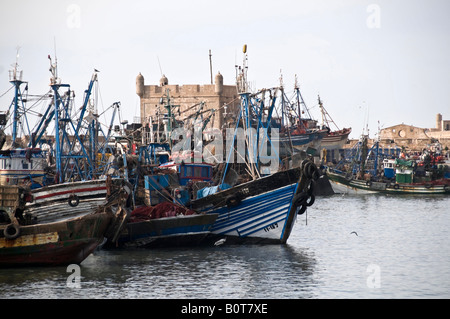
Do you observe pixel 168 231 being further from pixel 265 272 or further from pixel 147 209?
pixel 265 272

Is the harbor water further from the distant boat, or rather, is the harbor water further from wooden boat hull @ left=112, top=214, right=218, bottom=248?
the distant boat

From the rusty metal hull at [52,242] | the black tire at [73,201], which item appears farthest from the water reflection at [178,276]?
the black tire at [73,201]

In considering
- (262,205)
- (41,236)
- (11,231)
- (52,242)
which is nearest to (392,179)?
(262,205)

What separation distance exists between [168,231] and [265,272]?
5351mm

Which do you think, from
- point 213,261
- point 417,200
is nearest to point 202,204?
point 213,261

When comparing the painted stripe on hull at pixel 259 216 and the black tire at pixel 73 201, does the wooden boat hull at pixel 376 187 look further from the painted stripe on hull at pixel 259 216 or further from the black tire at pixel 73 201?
the black tire at pixel 73 201

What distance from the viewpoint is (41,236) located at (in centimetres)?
2181

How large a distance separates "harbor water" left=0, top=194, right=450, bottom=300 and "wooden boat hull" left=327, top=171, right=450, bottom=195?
31.0 m

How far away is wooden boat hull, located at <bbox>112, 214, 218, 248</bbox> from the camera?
26344 millimetres

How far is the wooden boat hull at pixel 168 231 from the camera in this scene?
2634cm

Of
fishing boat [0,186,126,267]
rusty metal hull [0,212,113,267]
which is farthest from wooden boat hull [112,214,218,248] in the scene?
rusty metal hull [0,212,113,267]

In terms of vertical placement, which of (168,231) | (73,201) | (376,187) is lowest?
(376,187)
